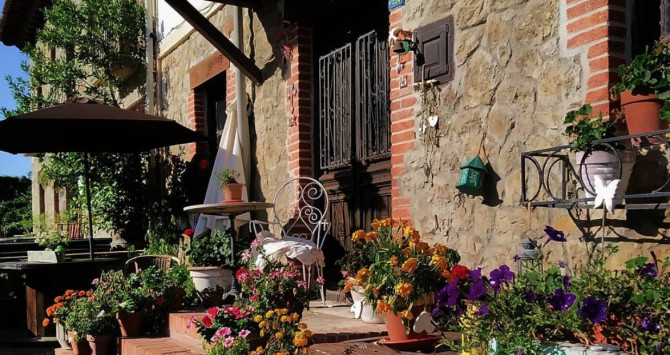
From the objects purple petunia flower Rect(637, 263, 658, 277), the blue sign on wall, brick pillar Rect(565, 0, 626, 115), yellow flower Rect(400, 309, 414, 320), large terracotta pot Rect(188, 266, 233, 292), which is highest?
the blue sign on wall

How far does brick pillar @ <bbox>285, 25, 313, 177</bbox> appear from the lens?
600cm

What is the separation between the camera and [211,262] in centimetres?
589

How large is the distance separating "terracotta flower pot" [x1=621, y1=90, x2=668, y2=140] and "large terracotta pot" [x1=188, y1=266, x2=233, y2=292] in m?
3.58

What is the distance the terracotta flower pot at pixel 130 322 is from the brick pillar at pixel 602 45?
12.0 feet

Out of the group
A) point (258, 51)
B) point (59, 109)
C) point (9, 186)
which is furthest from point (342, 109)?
point (9, 186)

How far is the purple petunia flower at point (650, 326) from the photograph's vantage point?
2.15m

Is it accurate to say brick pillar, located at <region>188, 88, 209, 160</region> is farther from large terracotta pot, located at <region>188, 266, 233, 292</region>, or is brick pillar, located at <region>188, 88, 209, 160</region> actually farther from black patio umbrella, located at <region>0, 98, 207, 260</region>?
large terracotta pot, located at <region>188, 266, 233, 292</region>

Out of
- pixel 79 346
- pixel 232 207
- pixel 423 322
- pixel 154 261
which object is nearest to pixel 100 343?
pixel 79 346

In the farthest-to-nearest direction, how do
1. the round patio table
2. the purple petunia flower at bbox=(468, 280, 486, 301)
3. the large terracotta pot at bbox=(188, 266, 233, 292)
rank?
the large terracotta pot at bbox=(188, 266, 233, 292) < the round patio table < the purple petunia flower at bbox=(468, 280, 486, 301)

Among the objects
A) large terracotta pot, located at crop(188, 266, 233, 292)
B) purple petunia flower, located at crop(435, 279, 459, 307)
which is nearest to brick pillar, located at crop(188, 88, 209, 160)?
large terracotta pot, located at crop(188, 266, 233, 292)

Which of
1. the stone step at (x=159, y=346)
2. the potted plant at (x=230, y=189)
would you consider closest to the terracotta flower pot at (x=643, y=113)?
the stone step at (x=159, y=346)

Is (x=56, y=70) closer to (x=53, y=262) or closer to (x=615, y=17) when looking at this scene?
(x=53, y=262)

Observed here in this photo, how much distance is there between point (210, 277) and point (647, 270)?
3.78 m

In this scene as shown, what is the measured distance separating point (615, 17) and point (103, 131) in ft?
17.3
